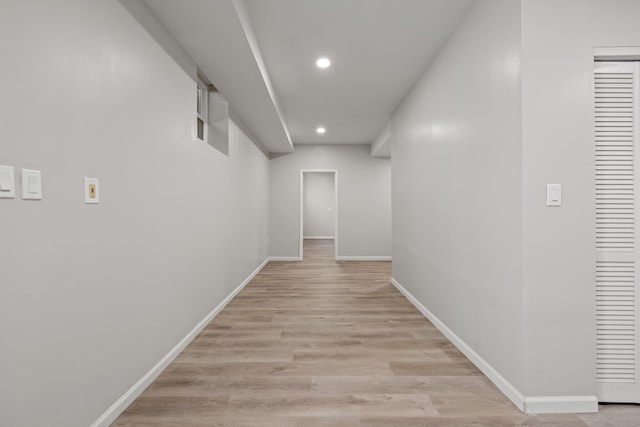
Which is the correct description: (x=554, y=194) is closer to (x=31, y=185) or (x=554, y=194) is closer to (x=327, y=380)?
(x=327, y=380)

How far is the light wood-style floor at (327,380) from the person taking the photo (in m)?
1.71

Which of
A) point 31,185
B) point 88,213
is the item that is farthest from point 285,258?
point 31,185

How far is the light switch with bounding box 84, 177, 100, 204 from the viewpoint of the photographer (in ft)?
5.00

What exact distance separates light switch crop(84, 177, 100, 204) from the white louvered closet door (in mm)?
2753

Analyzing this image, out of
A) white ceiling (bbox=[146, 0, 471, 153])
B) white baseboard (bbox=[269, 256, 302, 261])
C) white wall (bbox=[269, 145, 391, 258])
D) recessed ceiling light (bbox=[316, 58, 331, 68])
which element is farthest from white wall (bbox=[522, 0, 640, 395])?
white baseboard (bbox=[269, 256, 302, 261])

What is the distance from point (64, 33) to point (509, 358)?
2900 mm

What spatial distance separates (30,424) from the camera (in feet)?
4.00

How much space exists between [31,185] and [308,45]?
98.0 inches

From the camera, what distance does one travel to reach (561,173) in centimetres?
176

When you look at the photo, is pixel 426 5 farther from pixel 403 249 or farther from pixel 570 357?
pixel 403 249

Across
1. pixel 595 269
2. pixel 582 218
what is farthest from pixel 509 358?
pixel 582 218

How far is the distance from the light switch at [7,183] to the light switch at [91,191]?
0.36 meters

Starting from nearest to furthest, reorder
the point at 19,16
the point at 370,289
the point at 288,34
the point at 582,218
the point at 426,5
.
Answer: the point at 19,16 → the point at 582,218 → the point at 426,5 → the point at 288,34 → the point at 370,289

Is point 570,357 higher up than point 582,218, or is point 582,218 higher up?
point 582,218
